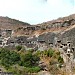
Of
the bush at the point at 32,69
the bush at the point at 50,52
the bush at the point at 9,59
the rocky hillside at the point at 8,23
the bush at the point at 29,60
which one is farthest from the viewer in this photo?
the rocky hillside at the point at 8,23

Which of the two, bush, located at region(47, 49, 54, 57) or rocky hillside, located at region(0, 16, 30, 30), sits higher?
rocky hillside, located at region(0, 16, 30, 30)

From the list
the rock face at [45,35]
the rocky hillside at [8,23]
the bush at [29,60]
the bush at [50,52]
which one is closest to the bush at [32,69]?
the bush at [29,60]

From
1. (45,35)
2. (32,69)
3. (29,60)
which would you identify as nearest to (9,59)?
(29,60)

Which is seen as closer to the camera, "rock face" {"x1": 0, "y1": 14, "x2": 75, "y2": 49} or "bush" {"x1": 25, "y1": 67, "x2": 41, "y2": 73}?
"bush" {"x1": 25, "y1": 67, "x2": 41, "y2": 73}

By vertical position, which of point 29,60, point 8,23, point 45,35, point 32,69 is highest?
point 8,23

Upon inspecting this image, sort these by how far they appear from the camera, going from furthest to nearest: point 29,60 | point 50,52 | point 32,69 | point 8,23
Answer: point 8,23, point 50,52, point 29,60, point 32,69

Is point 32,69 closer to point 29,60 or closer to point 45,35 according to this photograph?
point 29,60

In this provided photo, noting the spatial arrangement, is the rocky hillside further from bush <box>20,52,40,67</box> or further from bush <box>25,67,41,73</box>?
bush <box>25,67,41,73</box>

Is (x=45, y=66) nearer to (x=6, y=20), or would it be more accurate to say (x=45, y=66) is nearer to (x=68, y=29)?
(x=68, y=29)

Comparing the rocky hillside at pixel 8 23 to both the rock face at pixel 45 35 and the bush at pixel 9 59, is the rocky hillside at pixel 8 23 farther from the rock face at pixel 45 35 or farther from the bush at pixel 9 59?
the bush at pixel 9 59

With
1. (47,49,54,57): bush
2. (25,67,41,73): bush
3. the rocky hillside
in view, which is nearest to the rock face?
(47,49,54,57): bush

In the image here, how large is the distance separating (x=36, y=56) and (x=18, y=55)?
2.05 meters

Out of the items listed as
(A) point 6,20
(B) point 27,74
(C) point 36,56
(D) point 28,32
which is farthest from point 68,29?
(A) point 6,20

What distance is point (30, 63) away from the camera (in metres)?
34.2
